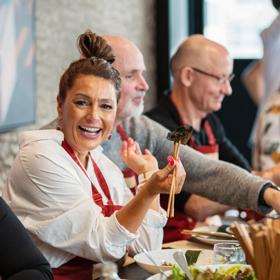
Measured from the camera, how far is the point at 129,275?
261cm

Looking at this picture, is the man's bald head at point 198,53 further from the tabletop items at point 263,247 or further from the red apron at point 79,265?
the tabletop items at point 263,247

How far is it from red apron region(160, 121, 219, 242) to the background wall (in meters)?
1.36

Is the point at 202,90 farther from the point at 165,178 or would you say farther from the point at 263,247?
the point at 263,247

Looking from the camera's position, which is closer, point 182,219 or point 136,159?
point 136,159

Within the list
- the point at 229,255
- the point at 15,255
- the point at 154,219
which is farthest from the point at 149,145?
the point at 15,255

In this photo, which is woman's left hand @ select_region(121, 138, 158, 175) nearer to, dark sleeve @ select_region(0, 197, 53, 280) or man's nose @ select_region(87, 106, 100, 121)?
man's nose @ select_region(87, 106, 100, 121)

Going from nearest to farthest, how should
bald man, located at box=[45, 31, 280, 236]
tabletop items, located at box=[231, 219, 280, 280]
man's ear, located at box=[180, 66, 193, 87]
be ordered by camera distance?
tabletop items, located at box=[231, 219, 280, 280]
bald man, located at box=[45, 31, 280, 236]
man's ear, located at box=[180, 66, 193, 87]

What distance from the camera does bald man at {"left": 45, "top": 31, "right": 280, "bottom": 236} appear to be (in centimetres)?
337

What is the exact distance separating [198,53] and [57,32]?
5.65 feet

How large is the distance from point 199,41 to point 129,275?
7.22 feet

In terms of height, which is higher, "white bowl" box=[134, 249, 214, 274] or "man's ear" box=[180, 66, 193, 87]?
"man's ear" box=[180, 66, 193, 87]

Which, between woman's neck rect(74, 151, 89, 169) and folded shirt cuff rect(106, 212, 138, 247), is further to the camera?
woman's neck rect(74, 151, 89, 169)

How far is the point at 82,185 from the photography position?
274 centimetres

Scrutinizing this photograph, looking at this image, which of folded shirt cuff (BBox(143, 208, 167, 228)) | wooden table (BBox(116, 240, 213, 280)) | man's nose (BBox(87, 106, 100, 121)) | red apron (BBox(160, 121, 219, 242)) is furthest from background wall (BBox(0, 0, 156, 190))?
man's nose (BBox(87, 106, 100, 121))
